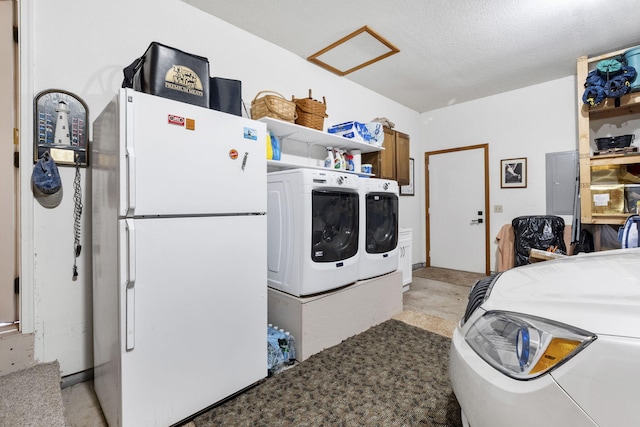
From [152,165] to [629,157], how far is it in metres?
4.54

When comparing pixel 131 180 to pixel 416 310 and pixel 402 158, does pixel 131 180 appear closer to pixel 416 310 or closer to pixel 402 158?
pixel 416 310

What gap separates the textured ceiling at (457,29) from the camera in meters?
2.47

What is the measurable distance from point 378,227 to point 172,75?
2115mm

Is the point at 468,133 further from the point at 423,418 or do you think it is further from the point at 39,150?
the point at 39,150

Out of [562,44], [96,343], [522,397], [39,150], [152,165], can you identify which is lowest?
[96,343]

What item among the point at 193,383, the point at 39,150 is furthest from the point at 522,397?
→ the point at 39,150

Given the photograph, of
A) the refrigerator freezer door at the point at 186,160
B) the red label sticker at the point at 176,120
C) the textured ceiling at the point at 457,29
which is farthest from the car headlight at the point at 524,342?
the textured ceiling at the point at 457,29

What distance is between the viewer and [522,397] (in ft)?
2.45

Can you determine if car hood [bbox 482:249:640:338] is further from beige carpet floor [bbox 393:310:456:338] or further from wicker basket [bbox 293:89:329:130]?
wicker basket [bbox 293:89:329:130]

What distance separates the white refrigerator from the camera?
1.36 m

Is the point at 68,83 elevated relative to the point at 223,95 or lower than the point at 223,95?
elevated

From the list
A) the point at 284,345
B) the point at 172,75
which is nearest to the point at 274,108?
the point at 172,75

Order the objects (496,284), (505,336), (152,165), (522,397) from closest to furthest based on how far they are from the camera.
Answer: (522,397), (505,336), (496,284), (152,165)

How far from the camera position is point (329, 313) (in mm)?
2311
